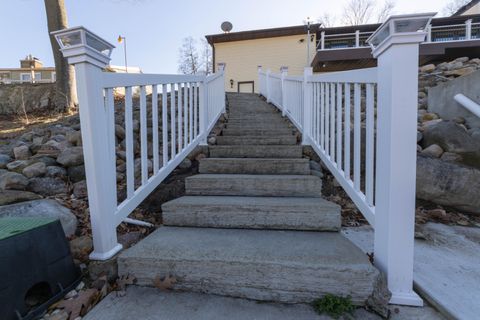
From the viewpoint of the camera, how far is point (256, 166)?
8.09ft

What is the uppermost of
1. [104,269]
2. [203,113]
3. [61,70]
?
[61,70]

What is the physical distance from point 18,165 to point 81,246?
1466 millimetres

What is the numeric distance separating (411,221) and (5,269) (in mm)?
1803

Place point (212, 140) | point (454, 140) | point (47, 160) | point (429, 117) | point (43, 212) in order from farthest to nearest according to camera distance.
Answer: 1. point (429, 117)
2. point (212, 140)
3. point (454, 140)
4. point (47, 160)
5. point (43, 212)

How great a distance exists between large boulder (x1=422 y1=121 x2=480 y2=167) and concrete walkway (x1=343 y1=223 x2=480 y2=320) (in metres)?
0.90

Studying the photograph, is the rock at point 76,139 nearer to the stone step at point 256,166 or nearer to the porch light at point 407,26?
the stone step at point 256,166

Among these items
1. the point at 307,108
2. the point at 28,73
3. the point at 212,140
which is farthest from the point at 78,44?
the point at 28,73

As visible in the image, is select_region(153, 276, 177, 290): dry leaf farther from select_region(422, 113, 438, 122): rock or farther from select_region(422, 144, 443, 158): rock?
select_region(422, 113, 438, 122): rock

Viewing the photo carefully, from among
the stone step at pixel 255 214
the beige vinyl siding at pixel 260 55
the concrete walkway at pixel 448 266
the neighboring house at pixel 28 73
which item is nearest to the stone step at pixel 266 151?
the stone step at pixel 255 214

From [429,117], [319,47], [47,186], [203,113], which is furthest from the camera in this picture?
[319,47]

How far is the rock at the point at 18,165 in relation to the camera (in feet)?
7.77

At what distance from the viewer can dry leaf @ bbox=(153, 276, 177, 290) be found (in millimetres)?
1349

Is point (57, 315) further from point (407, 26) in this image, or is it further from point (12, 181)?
point (407, 26)

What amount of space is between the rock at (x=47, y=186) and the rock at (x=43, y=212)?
1.27 feet
